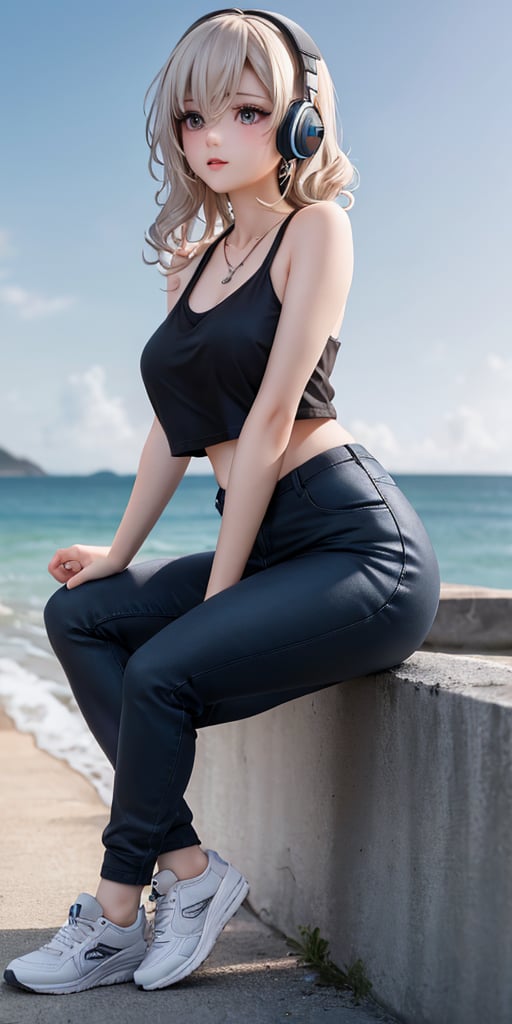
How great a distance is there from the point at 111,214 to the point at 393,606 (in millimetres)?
45263

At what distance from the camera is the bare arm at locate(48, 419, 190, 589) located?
2.34 meters

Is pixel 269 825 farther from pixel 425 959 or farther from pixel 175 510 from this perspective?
pixel 175 510

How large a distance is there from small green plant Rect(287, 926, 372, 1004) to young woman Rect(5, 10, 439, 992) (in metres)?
0.25

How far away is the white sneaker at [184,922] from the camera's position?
194 cm

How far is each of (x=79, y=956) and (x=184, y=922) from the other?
0.20 m

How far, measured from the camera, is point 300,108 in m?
2.09

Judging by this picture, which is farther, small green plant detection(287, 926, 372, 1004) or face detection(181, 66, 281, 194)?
face detection(181, 66, 281, 194)

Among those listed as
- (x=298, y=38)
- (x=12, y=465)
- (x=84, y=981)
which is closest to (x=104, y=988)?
(x=84, y=981)

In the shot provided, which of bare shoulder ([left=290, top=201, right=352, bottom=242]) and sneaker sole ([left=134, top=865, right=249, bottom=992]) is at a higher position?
bare shoulder ([left=290, top=201, right=352, bottom=242])

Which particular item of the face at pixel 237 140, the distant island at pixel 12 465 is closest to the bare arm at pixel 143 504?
the face at pixel 237 140

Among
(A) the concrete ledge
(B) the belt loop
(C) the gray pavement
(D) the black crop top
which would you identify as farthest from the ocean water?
(B) the belt loop

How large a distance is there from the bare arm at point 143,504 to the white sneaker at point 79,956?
2.38 ft

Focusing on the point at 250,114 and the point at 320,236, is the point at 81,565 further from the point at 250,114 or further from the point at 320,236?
the point at 250,114

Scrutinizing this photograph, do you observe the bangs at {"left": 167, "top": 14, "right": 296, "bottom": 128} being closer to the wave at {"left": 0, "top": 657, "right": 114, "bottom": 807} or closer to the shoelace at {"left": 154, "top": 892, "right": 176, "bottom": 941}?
the shoelace at {"left": 154, "top": 892, "right": 176, "bottom": 941}
